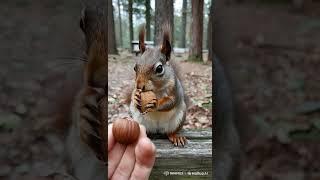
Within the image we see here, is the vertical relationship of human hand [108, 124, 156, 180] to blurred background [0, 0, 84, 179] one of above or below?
below

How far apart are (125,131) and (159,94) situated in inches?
33.1

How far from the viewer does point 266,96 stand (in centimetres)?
32

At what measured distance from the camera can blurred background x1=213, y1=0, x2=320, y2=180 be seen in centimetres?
30

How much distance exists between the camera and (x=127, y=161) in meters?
0.41

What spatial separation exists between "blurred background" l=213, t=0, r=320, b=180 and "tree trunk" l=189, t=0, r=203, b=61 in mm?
3675

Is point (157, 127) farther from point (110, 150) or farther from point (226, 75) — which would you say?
point (226, 75)

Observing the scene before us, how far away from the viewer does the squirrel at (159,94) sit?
1042 millimetres

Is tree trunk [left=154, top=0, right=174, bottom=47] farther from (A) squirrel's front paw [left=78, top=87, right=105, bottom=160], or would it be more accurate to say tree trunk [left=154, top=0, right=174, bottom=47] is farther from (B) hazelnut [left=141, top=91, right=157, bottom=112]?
(A) squirrel's front paw [left=78, top=87, right=105, bottom=160]

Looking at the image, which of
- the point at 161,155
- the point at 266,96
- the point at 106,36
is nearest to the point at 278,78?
the point at 266,96

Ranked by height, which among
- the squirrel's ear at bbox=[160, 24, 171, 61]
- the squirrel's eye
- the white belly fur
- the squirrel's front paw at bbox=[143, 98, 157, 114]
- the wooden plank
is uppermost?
the squirrel's ear at bbox=[160, 24, 171, 61]

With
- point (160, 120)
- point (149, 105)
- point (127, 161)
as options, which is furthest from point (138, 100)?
point (127, 161)

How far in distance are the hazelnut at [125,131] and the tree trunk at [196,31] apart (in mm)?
3619

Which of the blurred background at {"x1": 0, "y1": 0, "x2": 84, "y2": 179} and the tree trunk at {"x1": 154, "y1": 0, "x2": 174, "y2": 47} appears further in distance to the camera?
the tree trunk at {"x1": 154, "y1": 0, "x2": 174, "y2": 47}

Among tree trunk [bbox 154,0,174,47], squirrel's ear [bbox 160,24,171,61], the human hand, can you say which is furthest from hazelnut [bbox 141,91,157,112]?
the human hand
